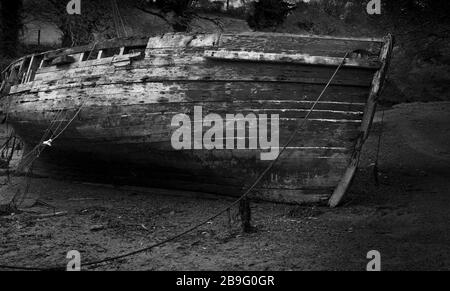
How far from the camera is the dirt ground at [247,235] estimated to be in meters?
4.22

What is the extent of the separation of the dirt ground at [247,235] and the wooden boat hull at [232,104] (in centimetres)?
42

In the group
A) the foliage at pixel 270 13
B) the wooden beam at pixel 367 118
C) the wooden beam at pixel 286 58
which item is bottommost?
the wooden beam at pixel 367 118

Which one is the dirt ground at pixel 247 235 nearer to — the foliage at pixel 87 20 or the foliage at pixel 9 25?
the foliage at pixel 87 20

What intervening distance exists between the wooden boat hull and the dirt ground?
42cm

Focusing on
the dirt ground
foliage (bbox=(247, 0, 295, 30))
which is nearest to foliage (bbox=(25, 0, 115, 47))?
foliage (bbox=(247, 0, 295, 30))

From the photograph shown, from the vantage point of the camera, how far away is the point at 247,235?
196 inches

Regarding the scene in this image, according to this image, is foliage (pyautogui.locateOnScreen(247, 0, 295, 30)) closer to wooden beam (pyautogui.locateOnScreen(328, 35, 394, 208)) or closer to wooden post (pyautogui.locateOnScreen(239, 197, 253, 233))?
wooden beam (pyautogui.locateOnScreen(328, 35, 394, 208))

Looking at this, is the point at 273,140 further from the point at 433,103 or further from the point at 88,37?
the point at 88,37

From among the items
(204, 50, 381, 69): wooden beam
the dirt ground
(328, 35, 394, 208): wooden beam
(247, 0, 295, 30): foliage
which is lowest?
the dirt ground

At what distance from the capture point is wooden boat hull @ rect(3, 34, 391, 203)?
571cm

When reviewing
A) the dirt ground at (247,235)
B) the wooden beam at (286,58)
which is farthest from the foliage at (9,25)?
the wooden beam at (286,58)

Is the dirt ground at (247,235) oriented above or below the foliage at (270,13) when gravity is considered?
below

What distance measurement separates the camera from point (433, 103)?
13383 millimetres
